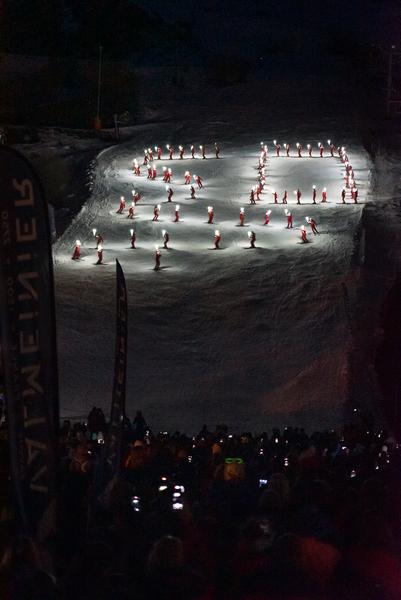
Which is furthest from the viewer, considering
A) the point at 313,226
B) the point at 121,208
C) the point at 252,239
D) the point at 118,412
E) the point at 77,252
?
the point at 121,208

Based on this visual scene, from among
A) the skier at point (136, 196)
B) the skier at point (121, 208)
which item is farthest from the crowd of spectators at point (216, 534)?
the skier at point (136, 196)

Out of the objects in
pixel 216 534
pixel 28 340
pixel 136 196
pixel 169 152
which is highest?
pixel 28 340

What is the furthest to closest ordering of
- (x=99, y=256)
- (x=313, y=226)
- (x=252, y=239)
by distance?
1. (x=313, y=226)
2. (x=252, y=239)
3. (x=99, y=256)

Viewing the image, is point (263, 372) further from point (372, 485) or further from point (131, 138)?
point (131, 138)

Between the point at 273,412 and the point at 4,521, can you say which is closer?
the point at 4,521

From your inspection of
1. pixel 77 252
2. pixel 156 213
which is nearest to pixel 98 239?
pixel 77 252

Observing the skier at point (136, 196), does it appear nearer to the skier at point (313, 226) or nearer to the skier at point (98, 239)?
the skier at point (98, 239)

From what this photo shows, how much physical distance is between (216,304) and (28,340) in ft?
57.4

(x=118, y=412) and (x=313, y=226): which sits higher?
(x=118, y=412)

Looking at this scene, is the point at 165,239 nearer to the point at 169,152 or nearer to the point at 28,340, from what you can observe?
the point at 169,152

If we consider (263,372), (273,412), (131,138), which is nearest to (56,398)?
(273,412)

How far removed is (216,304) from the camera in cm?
2369

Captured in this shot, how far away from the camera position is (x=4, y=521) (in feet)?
22.8

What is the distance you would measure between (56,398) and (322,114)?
1382 inches
